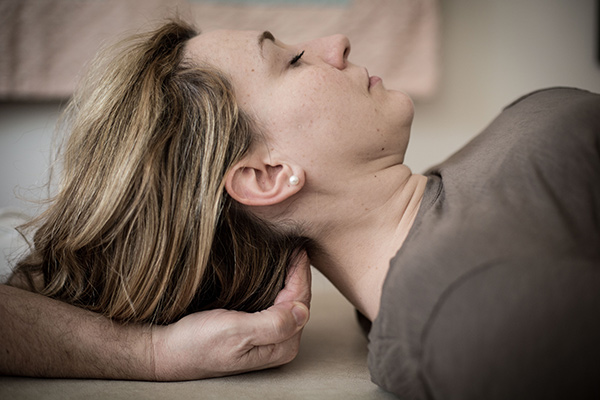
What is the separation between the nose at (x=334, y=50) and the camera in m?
1.13

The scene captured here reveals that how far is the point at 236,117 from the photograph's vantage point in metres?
1.02

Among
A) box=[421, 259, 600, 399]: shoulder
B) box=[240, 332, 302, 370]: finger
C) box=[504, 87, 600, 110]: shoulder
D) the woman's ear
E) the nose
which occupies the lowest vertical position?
box=[240, 332, 302, 370]: finger

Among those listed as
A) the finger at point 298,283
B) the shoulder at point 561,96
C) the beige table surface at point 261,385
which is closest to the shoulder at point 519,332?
the beige table surface at point 261,385

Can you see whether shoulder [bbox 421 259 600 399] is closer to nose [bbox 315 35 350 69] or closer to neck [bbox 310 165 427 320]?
neck [bbox 310 165 427 320]

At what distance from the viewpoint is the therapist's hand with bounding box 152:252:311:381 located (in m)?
0.94

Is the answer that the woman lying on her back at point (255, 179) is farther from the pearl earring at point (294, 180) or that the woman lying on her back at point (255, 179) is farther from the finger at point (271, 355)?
the finger at point (271, 355)

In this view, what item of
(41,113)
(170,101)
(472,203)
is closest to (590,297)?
(472,203)

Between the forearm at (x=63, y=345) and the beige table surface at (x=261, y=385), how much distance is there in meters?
0.02

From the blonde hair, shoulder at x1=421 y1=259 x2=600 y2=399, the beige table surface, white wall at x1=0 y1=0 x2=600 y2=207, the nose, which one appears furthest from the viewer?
white wall at x1=0 y1=0 x2=600 y2=207

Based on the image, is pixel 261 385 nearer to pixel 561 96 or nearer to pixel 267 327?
pixel 267 327

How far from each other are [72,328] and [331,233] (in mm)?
522

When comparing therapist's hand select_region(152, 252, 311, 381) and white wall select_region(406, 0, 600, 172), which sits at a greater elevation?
white wall select_region(406, 0, 600, 172)

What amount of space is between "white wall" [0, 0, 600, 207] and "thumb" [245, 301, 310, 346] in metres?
1.50

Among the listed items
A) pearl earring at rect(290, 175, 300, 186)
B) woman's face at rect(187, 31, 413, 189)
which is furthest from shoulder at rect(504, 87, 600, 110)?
pearl earring at rect(290, 175, 300, 186)
